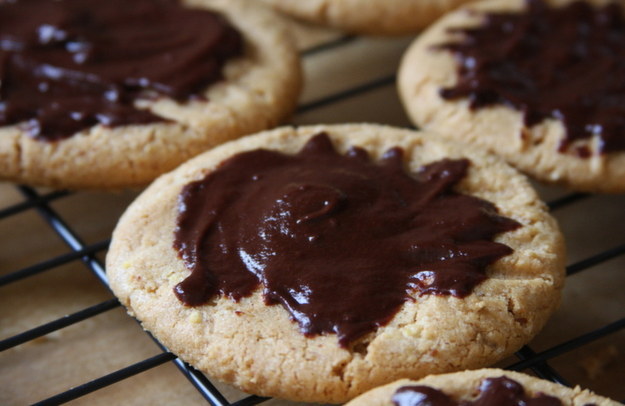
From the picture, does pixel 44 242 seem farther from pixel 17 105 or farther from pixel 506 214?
pixel 506 214

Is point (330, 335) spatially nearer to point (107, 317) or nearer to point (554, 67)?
point (107, 317)

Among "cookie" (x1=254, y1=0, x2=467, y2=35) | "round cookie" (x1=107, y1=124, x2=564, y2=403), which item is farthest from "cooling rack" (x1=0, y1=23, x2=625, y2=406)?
"cookie" (x1=254, y1=0, x2=467, y2=35)

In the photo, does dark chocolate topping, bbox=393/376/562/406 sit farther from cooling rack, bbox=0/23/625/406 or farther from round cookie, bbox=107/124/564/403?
cooling rack, bbox=0/23/625/406

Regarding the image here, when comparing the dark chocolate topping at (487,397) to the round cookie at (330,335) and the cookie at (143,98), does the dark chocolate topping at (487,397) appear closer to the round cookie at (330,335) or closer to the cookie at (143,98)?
the round cookie at (330,335)

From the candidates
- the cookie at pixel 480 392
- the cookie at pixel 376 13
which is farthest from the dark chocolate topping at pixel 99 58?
the cookie at pixel 480 392

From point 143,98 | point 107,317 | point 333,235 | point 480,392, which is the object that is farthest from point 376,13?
point 480,392
